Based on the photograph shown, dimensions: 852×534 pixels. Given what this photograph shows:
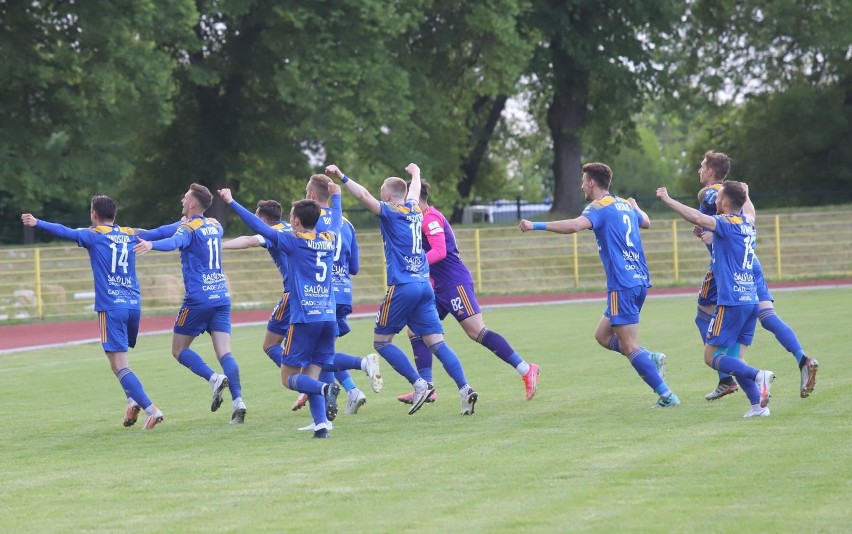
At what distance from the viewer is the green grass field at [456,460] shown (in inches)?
281

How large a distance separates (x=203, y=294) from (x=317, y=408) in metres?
2.15

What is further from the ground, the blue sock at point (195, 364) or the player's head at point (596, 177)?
the player's head at point (596, 177)

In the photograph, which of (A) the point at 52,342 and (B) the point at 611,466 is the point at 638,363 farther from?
(A) the point at 52,342

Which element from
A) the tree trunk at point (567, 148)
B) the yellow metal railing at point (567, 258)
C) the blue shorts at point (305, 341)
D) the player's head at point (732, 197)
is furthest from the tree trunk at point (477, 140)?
the blue shorts at point (305, 341)

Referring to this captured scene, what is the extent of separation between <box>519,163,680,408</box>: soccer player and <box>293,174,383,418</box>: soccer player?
6.23 ft

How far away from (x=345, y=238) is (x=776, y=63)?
3735cm

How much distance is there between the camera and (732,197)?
435 inches

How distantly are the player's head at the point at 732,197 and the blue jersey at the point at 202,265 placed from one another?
4.32 meters

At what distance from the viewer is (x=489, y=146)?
5528 centimetres

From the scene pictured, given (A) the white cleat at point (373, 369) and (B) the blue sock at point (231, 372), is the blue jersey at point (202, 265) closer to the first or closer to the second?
(B) the blue sock at point (231, 372)

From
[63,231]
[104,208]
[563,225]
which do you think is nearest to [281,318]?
[104,208]

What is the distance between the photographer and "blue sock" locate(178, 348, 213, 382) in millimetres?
12359

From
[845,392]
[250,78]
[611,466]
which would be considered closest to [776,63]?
[250,78]

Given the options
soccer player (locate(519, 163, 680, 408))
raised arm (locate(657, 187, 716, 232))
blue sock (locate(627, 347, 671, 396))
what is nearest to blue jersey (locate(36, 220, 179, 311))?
soccer player (locate(519, 163, 680, 408))
